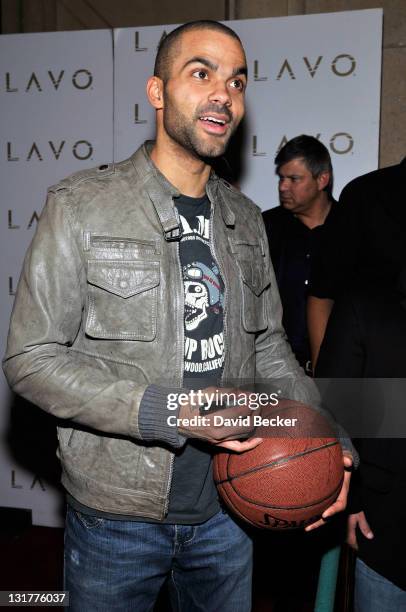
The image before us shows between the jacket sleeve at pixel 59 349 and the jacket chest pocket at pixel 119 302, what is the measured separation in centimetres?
3

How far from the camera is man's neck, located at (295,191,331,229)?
3400 millimetres

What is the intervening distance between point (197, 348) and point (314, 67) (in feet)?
7.10

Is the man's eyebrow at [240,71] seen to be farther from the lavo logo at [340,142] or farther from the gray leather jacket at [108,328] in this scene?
the lavo logo at [340,142]

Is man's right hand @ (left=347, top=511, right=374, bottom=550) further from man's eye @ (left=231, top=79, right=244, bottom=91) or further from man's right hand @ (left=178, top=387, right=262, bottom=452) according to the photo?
man's eye @ (left=231, top=79, right=244, bottom=91)

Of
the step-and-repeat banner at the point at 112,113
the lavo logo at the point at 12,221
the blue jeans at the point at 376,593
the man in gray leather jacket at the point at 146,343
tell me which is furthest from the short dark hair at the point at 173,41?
the lavo logo at the point at 12,221

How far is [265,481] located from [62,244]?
0.72 m

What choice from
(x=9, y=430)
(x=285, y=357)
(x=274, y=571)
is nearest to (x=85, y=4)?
(x=9, y=430)

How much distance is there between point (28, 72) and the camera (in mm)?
3377

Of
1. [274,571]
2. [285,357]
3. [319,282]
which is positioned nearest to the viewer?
[285,357]

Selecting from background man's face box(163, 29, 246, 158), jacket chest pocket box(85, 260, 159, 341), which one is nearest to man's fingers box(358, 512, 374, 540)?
jacket chest pocket box(85, 260, 159, 341)

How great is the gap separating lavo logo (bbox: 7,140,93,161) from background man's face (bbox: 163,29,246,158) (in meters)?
1.89

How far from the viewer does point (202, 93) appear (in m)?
1.54

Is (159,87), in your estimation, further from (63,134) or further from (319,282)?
(63,134)

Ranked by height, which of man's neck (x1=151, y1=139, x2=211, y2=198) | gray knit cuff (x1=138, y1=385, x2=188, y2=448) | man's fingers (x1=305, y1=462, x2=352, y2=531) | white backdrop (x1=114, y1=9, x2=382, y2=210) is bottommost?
man's fingers (x1=305, y1=462, x2=352, y2=531)
